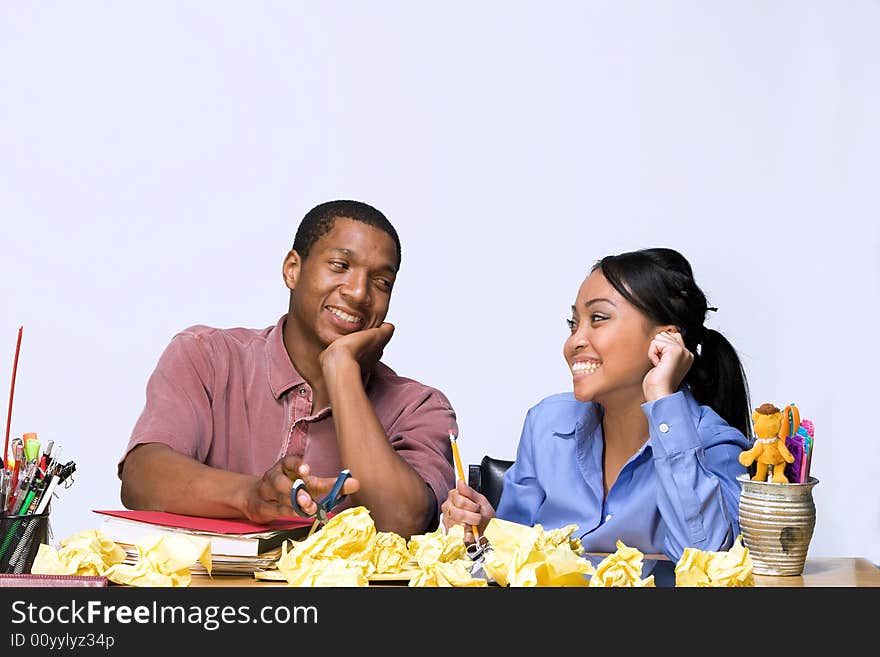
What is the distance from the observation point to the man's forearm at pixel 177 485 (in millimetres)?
1504

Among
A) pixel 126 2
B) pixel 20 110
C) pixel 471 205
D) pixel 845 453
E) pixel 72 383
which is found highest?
pixel 126 2

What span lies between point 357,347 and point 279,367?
192mm

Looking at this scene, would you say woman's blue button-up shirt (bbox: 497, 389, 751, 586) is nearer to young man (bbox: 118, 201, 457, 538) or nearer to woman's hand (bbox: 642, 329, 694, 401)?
woman's hand (bbox: 642, 329, 694, 401)

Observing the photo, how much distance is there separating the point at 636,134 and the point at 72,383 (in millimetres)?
1646

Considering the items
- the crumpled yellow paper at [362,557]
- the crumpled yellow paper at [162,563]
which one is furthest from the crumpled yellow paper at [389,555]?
the crumpled yellow paper at [162,563]

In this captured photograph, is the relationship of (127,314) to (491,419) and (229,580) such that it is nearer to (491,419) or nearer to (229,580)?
(491,419)

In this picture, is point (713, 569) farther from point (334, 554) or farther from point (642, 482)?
point (642, 482)

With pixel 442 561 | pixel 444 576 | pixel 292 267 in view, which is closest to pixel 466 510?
pixel 442 561

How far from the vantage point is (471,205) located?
2885 millimetres

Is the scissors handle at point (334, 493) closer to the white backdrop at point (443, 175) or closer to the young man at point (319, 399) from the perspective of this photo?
the young man at point (319, 399)

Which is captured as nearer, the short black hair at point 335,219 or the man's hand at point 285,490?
the man's hand at point 285,490

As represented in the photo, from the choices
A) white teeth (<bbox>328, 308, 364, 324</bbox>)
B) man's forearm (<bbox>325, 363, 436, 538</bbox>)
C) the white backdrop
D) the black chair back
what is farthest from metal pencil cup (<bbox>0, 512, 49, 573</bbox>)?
the white backdrop

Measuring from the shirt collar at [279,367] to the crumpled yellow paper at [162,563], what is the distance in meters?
0.78
